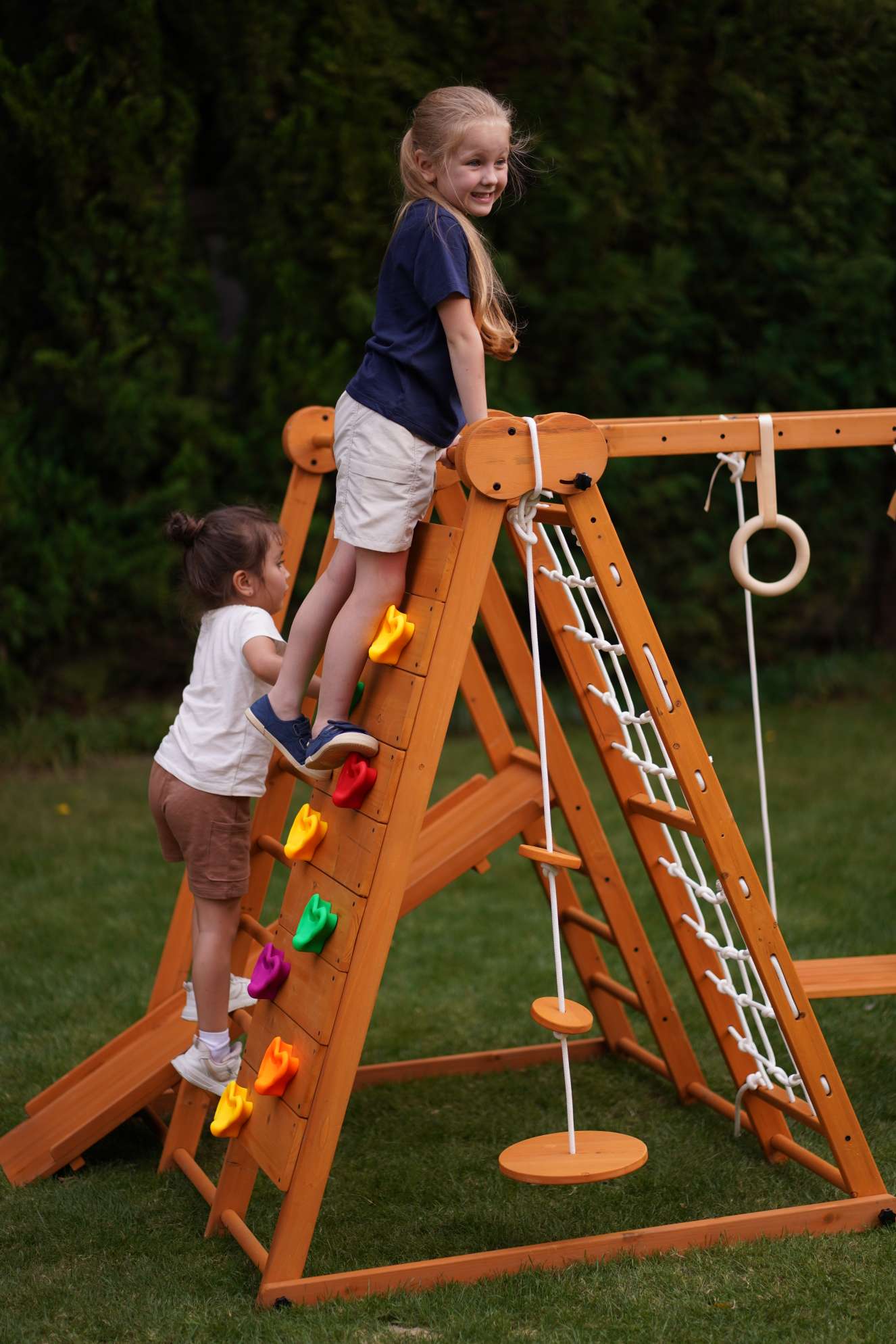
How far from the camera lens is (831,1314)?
2770mm

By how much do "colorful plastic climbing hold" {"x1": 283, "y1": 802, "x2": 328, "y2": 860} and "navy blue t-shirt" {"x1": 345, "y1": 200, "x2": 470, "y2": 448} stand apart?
0.78 meters

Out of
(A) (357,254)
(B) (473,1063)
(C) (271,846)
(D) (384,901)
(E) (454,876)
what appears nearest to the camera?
(D) (384,901)

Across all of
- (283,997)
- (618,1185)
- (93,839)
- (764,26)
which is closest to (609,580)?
(283,997)

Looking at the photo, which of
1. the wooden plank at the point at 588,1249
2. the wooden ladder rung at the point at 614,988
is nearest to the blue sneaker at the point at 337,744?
the wooden plank at the point at 588,1249

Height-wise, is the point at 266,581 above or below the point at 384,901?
above

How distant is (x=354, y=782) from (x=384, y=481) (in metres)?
0.58

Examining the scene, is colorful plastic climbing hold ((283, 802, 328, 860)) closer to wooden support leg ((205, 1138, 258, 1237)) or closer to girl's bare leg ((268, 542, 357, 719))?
girl's bare leg ((268, 542, 357, 719))

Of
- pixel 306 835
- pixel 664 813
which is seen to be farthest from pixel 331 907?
pixel 664 813

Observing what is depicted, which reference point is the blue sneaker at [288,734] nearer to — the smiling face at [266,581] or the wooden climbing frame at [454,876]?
the wooden climbing frame at [454,876]

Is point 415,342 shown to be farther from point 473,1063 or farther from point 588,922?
point 473,1063

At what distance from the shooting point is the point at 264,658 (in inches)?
127

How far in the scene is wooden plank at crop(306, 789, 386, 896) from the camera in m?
2.81

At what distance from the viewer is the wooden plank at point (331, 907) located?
2799 mm

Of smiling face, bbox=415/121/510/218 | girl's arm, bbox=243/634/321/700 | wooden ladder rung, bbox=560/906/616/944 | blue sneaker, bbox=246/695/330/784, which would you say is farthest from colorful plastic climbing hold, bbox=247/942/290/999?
smiling face, bbox=415/121/510/218
